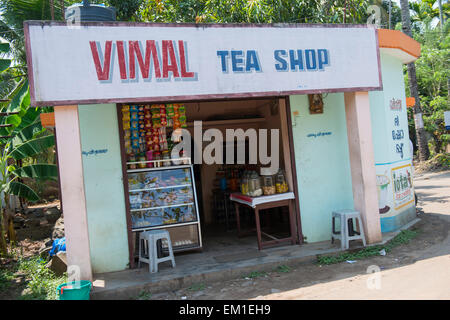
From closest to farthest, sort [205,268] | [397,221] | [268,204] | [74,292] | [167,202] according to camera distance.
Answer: [74,292] < [205,268] < [268,204] < [167,202] < [397,221]

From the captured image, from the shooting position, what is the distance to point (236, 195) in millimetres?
7746

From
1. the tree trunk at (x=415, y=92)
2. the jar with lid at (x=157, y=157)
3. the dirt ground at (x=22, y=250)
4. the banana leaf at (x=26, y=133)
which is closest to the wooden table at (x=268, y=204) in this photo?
the jar with lid at (x=157, y=157)

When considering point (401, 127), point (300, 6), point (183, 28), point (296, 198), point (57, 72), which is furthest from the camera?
point (300, 6)

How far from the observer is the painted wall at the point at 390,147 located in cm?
770

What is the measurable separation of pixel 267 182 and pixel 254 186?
0.26 metres

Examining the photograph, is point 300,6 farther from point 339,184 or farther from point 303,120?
point 339,184

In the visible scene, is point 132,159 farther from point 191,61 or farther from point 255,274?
point 255,274

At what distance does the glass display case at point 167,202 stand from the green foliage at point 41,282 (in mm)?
1520

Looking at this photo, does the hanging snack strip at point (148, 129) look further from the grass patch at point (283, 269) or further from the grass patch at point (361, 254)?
the grass patch at point (361, 254)

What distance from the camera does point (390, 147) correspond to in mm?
7805

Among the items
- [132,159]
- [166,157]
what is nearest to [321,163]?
[166,157]

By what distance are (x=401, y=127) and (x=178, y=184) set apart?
16.6ft

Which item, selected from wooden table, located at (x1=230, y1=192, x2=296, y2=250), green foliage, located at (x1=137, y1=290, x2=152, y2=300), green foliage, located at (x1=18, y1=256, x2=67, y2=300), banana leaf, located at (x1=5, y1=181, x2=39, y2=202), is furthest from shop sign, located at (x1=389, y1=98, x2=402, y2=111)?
banana leaf, located at (x1=5, y1=181, x2=39, y2=202)

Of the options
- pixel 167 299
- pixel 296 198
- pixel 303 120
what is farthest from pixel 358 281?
pixel 303 120
